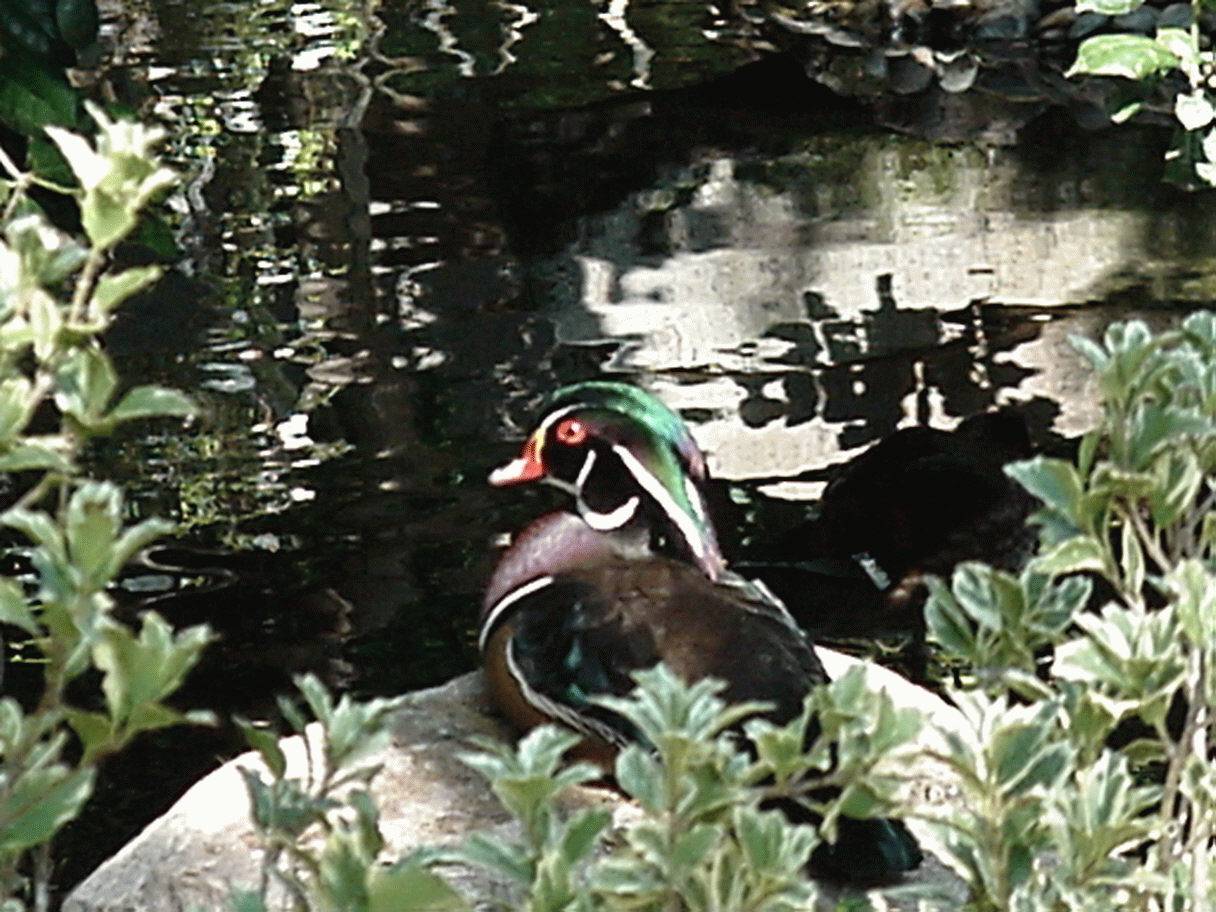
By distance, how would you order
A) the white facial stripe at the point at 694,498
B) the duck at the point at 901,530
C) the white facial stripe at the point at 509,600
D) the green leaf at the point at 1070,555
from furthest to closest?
the duck at the point at 901,530, the white facial stripe at the point at 694,498, the white facial stripe at the point at 509,600, the green leaf at the point at 1070,555

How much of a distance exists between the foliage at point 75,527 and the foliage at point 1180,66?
1558mm

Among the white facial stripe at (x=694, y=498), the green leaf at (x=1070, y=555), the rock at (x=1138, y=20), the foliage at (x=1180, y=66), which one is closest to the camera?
the green leaf at (x=1070, y=555)

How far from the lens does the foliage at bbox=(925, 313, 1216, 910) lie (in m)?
1.57

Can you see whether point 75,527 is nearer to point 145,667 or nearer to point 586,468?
point 145,667

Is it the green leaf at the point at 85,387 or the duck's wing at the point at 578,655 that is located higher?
the green leaf at the point at 85,387

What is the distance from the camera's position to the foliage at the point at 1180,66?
2.85m

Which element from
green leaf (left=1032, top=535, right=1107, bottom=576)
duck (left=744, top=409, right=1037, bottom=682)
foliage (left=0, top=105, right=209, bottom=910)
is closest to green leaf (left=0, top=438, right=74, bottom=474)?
foliage (left=0, top=105, right=209, bottom=910)

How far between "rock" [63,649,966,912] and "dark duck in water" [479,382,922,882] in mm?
108

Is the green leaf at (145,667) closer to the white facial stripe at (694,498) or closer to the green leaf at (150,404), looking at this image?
the green leaf at (150,404)

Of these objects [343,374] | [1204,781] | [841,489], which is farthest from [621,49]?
[1204,781]

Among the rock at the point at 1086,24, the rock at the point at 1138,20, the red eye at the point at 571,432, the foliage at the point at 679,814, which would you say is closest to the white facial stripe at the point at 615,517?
the red eye at the point at 571,432

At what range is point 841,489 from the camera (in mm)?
5406

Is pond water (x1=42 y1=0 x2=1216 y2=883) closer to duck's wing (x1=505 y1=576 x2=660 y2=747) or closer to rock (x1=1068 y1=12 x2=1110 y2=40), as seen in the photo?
rock (x1=1068 y1=12 x2=1110 y2=40)

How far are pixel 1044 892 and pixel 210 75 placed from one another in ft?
27.6
